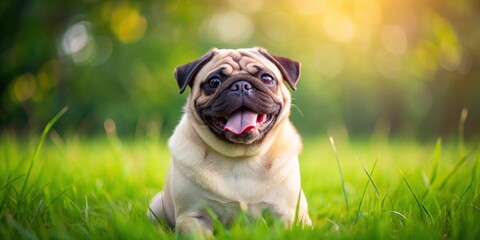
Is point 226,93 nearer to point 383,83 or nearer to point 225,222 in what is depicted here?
point 225,222

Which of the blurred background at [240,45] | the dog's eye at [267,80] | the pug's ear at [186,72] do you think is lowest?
the blurred background at [240,45]

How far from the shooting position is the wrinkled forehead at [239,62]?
363 centimetres

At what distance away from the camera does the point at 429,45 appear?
15.5 ft

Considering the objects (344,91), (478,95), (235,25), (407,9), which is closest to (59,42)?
(235,25)

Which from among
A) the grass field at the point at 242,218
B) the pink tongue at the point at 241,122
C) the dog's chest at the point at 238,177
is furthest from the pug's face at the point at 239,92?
the grass field at the point at 242,218

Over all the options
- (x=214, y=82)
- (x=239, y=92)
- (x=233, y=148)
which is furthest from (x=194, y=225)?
(x=214, y=82)

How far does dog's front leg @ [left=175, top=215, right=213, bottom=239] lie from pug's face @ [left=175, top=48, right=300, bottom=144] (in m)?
0.63

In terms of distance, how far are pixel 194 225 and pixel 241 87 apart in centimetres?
108

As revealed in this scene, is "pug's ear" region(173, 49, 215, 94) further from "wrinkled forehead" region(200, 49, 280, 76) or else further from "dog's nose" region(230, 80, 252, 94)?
"dog's nose" region(230, 80, 252, 94)

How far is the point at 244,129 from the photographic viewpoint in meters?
3.35

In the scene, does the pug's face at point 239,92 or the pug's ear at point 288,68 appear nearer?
the pug's face at point 239,92

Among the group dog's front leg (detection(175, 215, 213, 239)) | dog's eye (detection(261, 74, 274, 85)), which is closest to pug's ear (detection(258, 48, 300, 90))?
dog's eye (detection(261, 74, 274, 85))

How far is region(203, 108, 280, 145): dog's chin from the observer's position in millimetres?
3333

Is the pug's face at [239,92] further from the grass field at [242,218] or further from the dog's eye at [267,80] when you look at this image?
the grass field at [242,218]
